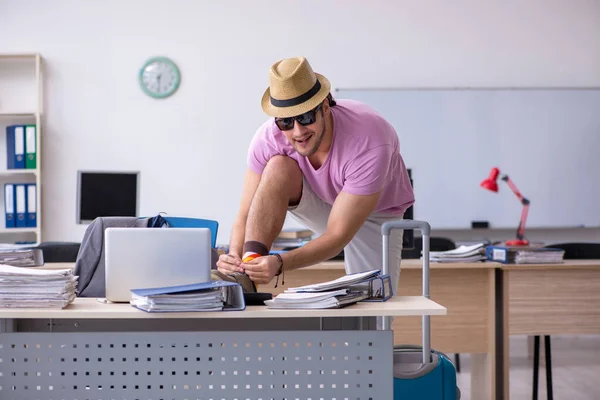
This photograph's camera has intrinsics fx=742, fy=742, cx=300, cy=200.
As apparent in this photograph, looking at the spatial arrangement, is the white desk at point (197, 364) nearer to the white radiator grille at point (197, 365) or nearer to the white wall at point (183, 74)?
Answer: the white radiator grille at point (197, 365)

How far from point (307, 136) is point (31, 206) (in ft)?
12.5

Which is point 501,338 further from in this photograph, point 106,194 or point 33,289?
point 33,289

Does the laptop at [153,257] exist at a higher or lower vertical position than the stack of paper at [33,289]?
higher

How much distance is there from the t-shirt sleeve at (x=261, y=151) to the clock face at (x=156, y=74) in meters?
3.26

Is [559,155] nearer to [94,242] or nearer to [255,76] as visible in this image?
[255,76]

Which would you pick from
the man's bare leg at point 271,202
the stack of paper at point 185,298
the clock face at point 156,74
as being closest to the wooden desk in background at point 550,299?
the man's bare leg at point 271,202

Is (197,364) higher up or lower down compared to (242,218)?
lower down

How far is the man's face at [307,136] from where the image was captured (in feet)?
7.88

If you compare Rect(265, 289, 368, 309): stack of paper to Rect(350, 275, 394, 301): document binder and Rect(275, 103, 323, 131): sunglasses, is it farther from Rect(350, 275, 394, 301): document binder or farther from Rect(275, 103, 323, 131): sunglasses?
Rect(275, 103, 323, 131): sunglasses

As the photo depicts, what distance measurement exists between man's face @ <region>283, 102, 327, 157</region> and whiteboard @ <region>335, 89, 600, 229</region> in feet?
11.4

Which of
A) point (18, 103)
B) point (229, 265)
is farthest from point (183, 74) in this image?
point (229, 265)

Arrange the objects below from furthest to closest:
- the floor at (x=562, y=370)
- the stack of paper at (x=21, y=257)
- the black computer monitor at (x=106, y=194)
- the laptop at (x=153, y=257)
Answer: the black computer monitor at (x=106, y=194) < the floor at (x=562, y=370) < the stack of paper at (x=21, y=257) < the laptop at (x=153, y=257)

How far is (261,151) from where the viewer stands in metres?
2.74

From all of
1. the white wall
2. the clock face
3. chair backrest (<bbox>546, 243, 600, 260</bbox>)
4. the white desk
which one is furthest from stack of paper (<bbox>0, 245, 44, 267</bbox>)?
chair backrest (<bbox>546, 243, 600, 260</bbox>)
